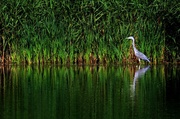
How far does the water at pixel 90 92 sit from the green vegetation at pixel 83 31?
1.88 ft

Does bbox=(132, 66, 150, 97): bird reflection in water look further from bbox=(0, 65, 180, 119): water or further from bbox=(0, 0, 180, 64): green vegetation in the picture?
bbox=(0, 0, 180, 64): green vegetation

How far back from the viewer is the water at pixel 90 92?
10086mm

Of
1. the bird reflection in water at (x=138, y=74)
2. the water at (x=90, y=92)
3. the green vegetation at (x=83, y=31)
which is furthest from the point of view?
the green vegetation at (x=83, y=31)

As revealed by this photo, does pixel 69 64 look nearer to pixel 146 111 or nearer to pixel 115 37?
pixel 115 37

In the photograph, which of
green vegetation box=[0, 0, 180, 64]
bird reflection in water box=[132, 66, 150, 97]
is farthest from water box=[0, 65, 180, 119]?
green vegetation box=[0, 0, 180, 64]

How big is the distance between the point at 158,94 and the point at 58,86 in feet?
6.99

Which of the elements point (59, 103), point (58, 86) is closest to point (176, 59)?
point (58, 86)

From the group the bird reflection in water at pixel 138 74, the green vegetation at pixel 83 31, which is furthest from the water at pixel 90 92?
the green vegetation at pixel 83 31

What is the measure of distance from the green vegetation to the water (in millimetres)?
574

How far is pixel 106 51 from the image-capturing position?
707 inches

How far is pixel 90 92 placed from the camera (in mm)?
12336

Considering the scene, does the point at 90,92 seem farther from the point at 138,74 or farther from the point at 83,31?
the point at 83,31

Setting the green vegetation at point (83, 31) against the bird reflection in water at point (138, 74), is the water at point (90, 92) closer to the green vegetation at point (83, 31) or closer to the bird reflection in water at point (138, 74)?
the bird reflection in water at point (138, 74)

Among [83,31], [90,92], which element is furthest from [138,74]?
[90,92]
